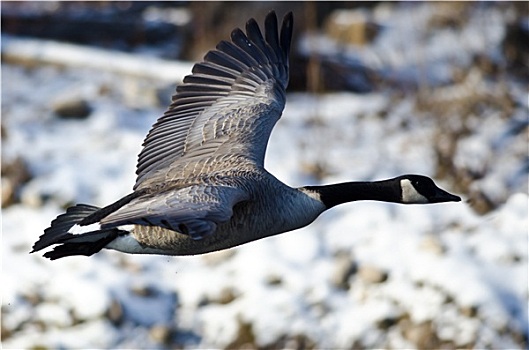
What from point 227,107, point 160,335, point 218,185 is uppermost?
point 227,107

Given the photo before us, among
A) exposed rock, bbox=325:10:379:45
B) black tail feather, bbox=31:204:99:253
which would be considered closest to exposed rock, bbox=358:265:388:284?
black tail feather, bbox=31:204:99:253

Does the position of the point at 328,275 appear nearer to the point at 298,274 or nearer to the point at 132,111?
the point at 298,274

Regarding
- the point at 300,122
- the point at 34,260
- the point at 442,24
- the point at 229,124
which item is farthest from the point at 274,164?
the point at 442,24

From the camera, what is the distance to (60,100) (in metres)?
11.7

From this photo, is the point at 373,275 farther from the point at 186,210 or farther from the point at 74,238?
the point at 186,210

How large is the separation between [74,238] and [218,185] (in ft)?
2.50

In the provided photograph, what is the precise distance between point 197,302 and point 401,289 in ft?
5.12

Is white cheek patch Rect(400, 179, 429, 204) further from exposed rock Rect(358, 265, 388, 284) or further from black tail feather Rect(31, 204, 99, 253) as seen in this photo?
exposed rock Rect(358, 265, 388, 284)

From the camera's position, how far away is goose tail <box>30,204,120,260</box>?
579cm

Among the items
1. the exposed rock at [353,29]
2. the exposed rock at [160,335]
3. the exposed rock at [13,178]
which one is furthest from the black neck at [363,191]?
the exposed rock at [353,29]

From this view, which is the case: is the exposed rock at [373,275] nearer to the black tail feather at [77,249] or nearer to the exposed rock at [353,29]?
the black tail feather at [77,249]

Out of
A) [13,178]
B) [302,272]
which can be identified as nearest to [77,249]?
[302,272]

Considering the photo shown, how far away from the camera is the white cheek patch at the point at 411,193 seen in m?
6.57

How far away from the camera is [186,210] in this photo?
5.30 metres
